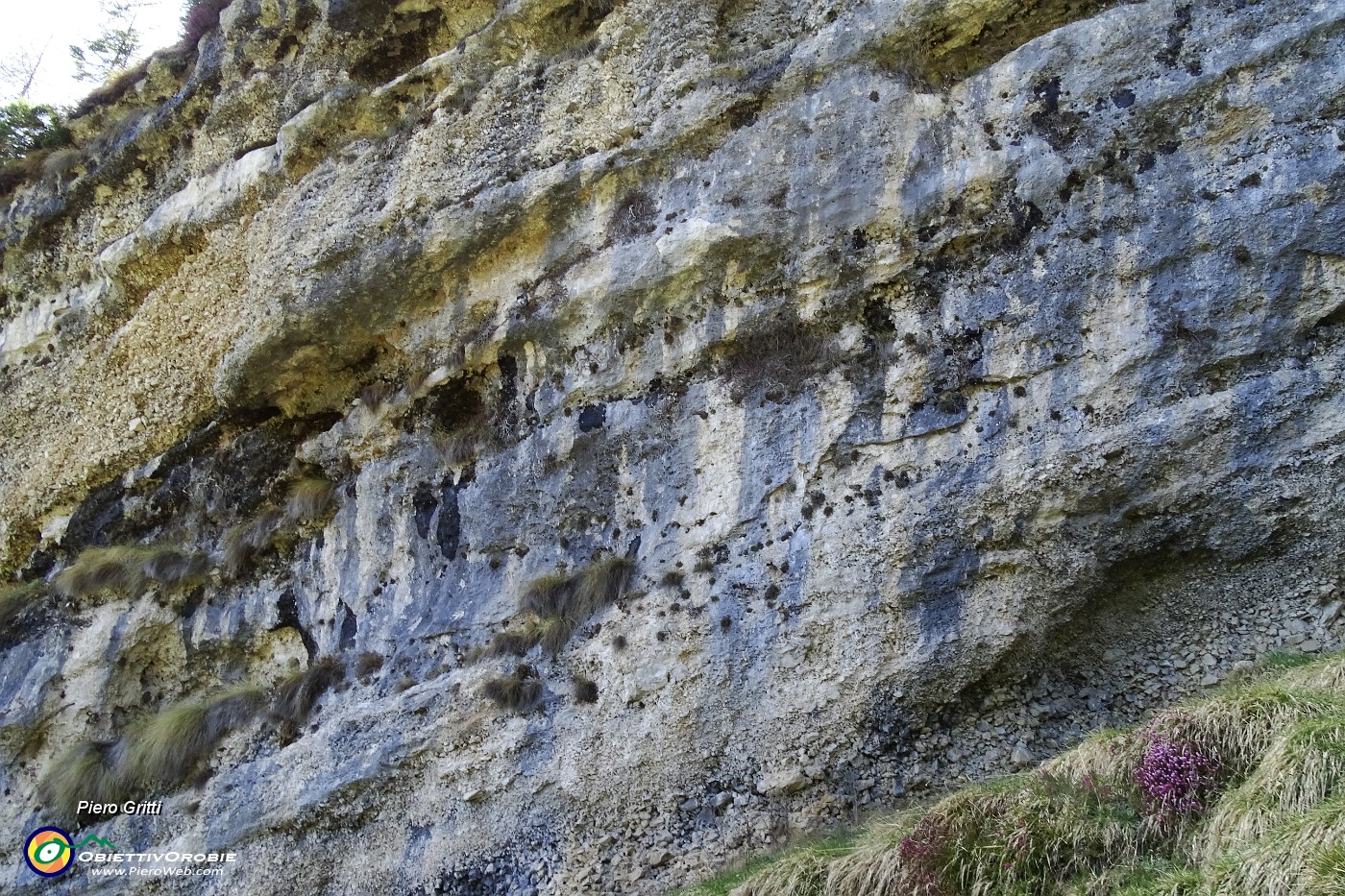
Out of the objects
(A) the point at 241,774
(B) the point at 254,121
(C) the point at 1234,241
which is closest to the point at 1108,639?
(C) the point at 1234,241

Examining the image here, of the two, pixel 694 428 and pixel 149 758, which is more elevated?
pixel 694 428

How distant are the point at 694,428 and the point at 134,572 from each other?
7909mm

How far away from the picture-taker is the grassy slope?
4.75 metres

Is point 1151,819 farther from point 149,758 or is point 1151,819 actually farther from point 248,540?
point 248,540

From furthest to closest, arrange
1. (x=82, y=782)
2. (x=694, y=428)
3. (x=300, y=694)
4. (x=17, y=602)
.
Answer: (x=17, y=602)
(x=82, y=782)
(x=300, y=694)
(x=694, y=428)

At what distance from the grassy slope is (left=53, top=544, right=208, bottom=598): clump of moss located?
8889 millimetres

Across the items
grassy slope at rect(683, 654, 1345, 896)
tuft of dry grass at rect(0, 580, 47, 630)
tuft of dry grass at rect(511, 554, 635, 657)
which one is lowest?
grassy slope at rect(683, 654, 1345, 896)

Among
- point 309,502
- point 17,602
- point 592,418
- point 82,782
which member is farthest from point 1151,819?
point 17,602

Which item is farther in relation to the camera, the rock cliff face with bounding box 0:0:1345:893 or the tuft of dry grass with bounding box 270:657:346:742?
the tuft of dry grass with bounding box 270:657:346:742

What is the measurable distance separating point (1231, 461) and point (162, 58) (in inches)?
692

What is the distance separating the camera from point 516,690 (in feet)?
30.1

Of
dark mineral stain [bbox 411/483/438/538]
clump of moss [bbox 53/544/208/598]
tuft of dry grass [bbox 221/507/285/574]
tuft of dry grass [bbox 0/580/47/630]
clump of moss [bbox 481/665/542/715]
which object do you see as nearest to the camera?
clump of moss [bbox 481/665/542/715]

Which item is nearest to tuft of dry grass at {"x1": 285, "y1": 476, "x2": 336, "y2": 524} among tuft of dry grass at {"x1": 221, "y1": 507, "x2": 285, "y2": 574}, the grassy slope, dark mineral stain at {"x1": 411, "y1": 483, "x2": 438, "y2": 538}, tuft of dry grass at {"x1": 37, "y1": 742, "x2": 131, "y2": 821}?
tuft of dry grass at {"x1": 221, "y1": 507, "x2": 285, "y2": 574}

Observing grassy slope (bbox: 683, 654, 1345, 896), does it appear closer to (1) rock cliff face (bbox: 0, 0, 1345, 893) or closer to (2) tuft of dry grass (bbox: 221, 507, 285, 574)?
(1) rock cliff face (bbox: 0, 0, 1345, 893)
